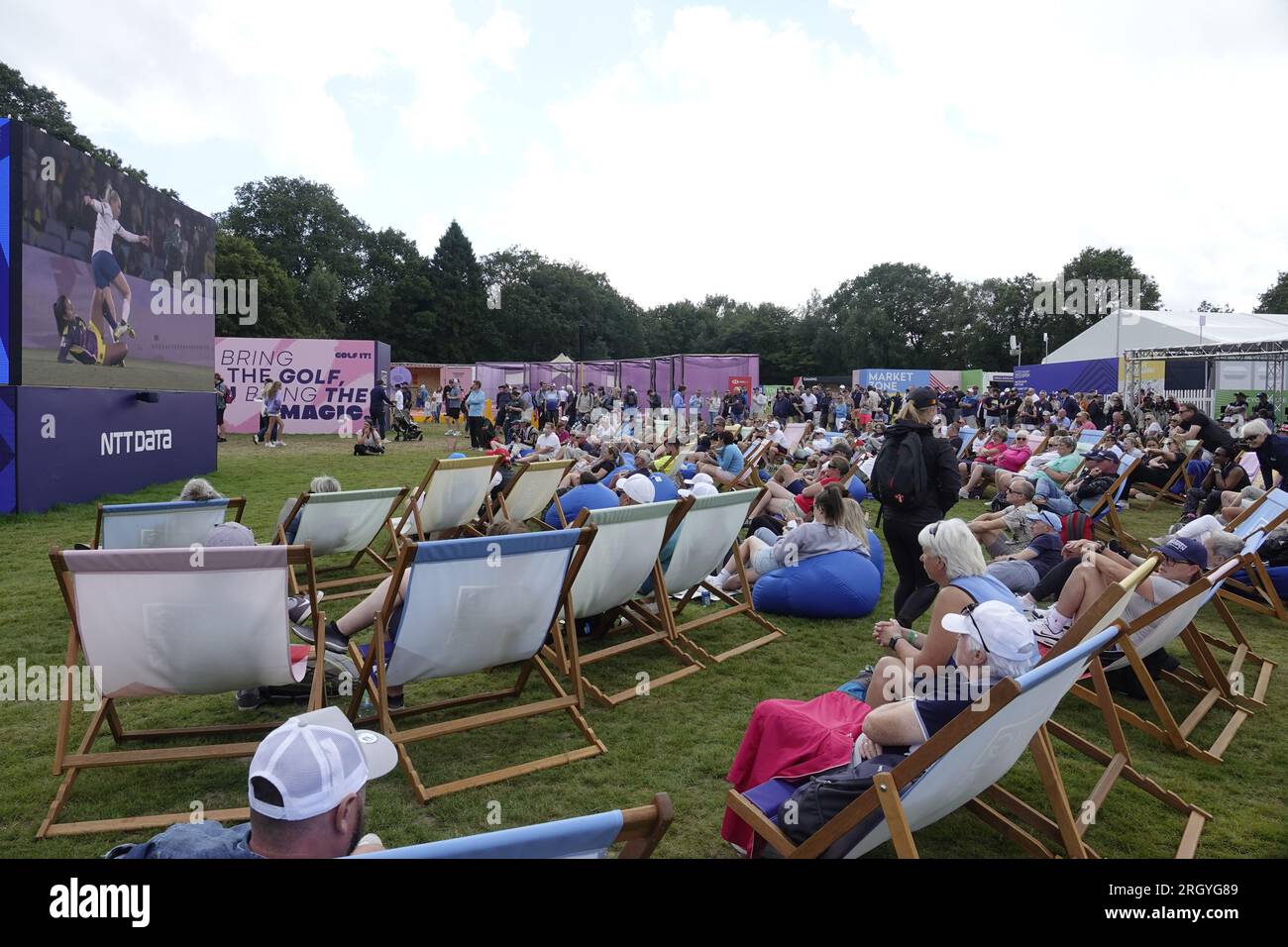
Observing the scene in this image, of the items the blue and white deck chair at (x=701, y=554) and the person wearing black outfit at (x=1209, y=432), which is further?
the person wearing black outfit at (x=1209, y=432)

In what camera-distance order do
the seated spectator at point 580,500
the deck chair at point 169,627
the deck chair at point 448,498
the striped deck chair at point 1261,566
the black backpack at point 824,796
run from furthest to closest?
the seated spectator at point 580,500, the deck chair at point 448,498, the striped deck chair at point 1261,566, the deck chair at point 169,627, the black backpack at point 824,796

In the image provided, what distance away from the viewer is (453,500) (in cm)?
746

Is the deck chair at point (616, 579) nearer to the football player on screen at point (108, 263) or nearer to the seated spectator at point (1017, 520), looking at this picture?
the seated spectator at point (1017, 520)

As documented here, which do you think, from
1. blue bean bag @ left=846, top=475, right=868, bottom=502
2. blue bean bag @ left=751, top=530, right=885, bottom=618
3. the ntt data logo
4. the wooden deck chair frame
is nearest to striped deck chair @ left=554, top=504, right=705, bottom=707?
blue bean bag @ left=751, top=530, right=885, bottom=618

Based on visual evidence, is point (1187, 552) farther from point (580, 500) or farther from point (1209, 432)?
point (1209, 432)

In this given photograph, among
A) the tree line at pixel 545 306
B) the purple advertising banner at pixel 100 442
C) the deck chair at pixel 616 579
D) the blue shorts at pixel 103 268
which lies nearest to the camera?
the deck chair at pixel 616 579

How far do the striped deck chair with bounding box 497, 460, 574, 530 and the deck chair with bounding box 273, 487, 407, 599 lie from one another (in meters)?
1.40

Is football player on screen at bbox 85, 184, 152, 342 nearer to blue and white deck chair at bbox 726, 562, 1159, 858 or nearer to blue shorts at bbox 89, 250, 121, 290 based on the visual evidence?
blue shorts at bbox 89, 250, 121, 290

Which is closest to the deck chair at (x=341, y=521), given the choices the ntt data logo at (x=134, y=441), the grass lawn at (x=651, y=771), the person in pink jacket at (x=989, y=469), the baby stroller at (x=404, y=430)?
the grass lawn at (x=651, y=771)

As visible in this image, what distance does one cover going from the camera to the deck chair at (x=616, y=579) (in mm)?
Answer: 4207

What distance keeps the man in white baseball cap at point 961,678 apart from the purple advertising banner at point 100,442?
33.1 ft

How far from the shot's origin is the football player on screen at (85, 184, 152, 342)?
34.5 feet

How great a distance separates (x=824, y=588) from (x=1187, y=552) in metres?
2.25

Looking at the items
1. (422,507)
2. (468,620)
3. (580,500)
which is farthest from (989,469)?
(468,620)
